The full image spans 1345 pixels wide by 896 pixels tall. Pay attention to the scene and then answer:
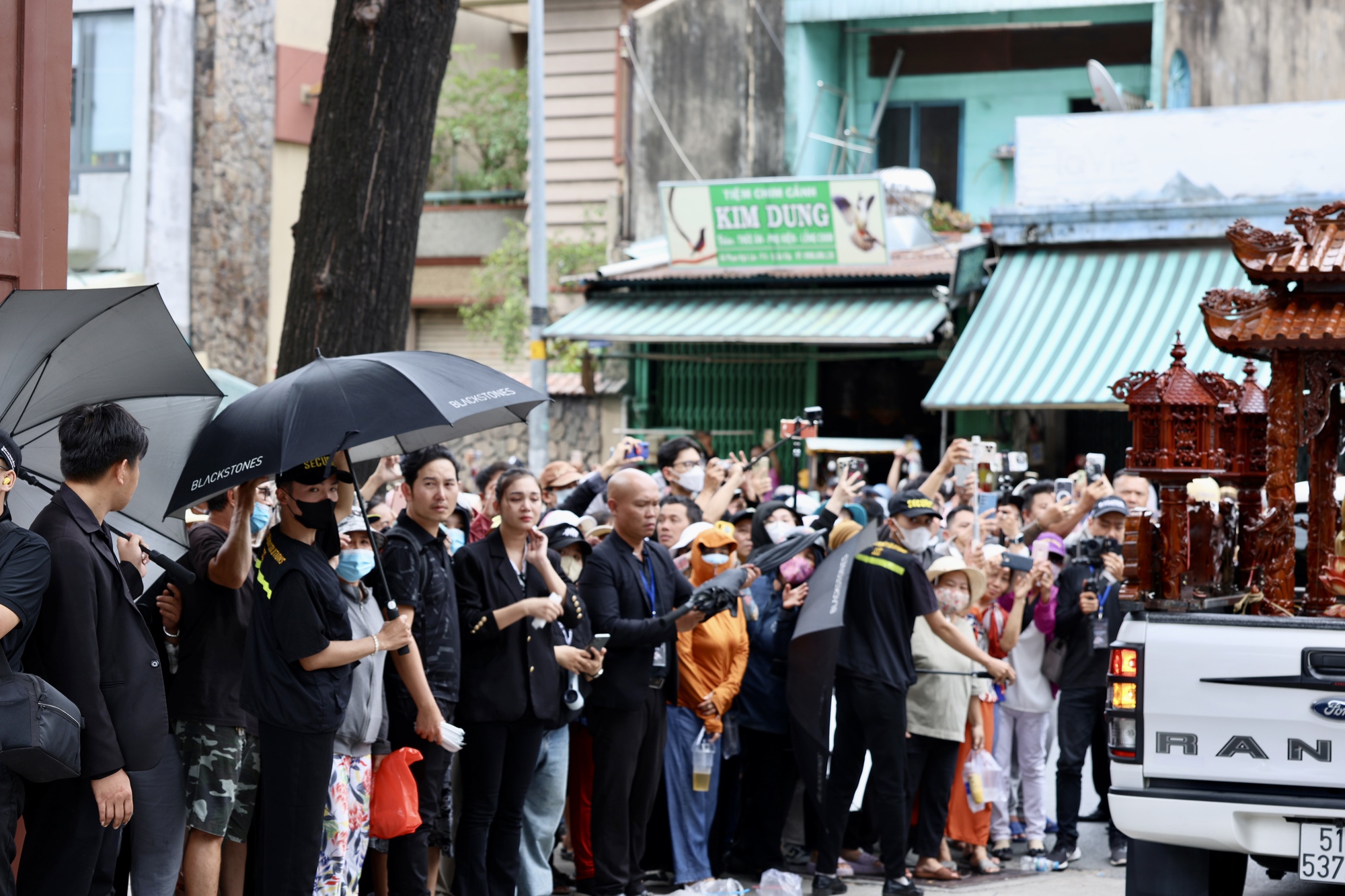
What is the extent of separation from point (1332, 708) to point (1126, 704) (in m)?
0.72

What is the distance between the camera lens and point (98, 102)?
20969mm

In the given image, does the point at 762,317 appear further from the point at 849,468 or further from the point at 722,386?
the point at 849,468

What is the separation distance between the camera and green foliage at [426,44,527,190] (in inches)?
929

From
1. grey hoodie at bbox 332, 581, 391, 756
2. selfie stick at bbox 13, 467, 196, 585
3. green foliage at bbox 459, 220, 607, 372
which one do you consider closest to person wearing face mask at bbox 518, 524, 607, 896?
grey hoodie at bbox 332, 581, 391, 756

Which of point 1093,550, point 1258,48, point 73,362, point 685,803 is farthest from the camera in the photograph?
point 1258,48

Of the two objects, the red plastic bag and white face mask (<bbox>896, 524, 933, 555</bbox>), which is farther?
white face mask (<bbox>896, 524, 933, 555</bbox>)

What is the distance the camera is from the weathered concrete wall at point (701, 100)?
2092 cm

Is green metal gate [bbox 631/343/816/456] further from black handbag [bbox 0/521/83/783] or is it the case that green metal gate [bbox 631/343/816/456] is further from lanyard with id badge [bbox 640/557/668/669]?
black handbag [bbox 0/521/83/783]

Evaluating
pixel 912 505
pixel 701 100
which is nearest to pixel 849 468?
pixel 912 505

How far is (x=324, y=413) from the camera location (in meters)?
5.40

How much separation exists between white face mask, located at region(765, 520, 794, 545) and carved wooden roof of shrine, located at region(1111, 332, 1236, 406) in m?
2.39

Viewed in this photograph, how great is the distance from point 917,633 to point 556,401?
12.4 meters

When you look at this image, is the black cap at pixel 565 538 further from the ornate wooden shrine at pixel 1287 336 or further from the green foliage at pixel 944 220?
the green foliage at pixel 944 220

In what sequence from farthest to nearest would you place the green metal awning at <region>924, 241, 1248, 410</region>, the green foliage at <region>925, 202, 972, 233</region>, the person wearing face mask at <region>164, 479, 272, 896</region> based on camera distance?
1. the green foliage at <region>925, 202, 972, 233</region>
2. the green metal awning at <region>924, 241, 1248, 410</region>
3. the person wearing face mask at <region>164, 479, 272, 896</region>
